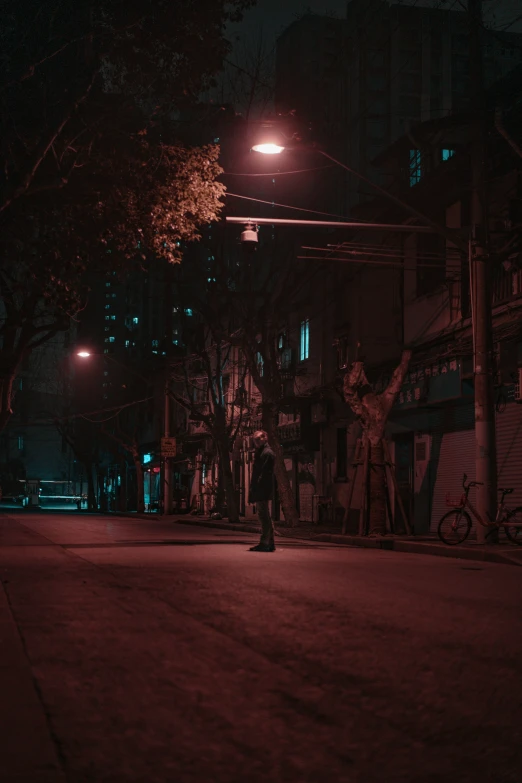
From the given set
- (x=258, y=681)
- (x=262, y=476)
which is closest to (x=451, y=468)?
(x=262, y=476)

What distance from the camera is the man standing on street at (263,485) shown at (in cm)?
1783

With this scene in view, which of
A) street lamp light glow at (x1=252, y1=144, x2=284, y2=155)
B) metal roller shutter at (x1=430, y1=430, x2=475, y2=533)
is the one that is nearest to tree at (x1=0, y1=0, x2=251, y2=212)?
street lamp light glow at (x1=252, y1=144, x2=284, y2=155)

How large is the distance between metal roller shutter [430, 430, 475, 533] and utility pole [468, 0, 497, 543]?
22.9 feet

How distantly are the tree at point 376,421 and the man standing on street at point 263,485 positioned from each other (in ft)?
22.9

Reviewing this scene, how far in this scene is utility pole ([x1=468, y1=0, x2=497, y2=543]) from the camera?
64.6ft

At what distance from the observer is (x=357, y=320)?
35000mm

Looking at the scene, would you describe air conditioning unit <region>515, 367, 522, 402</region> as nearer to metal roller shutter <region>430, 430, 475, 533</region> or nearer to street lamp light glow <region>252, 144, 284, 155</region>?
metal roller shutter <region>430, 430, 475, 533</region>

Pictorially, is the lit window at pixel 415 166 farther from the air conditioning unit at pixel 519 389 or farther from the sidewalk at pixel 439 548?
the sidewalk at pixel 439 548

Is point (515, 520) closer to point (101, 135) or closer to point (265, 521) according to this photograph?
point (265, 521)

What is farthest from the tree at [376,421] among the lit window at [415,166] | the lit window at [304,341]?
the lit window at [304,341]

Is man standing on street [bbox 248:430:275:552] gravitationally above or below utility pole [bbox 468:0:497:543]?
below

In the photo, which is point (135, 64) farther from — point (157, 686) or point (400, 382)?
point (157, 686)

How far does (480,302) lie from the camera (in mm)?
20094

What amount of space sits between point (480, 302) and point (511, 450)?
5665 millimetres
